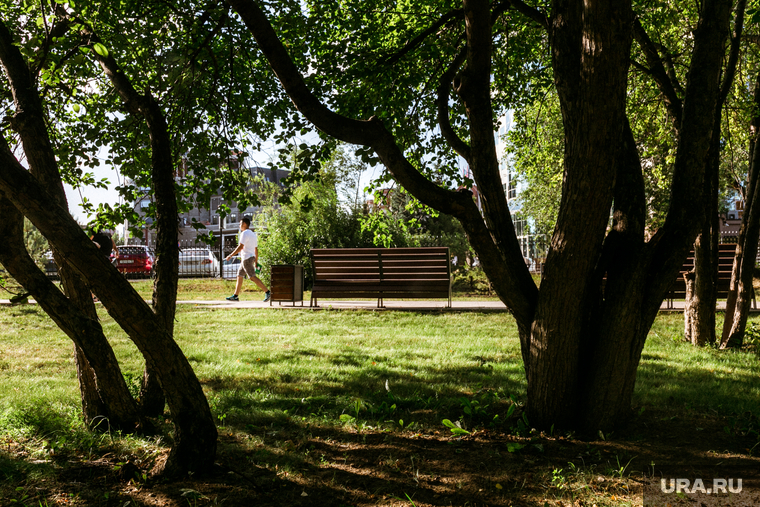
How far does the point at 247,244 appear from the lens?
42.2ft

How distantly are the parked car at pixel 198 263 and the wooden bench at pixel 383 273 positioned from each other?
49.9ft

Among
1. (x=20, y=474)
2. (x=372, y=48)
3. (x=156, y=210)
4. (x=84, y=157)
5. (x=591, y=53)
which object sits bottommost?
(x=20, y=474)

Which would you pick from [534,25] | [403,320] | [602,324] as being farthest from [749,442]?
[403,320]

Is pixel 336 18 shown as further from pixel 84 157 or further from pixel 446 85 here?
pixel 84 157

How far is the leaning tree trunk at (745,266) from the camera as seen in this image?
630cm

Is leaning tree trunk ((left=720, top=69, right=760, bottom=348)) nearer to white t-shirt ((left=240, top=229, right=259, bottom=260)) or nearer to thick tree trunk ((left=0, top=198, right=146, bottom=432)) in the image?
thick tree trunk ((left=0, top=198, right=146, bottom=432))

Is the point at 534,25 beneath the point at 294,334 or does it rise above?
above

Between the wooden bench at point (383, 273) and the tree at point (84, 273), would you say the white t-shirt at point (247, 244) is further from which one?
the tree at point (84, 273)

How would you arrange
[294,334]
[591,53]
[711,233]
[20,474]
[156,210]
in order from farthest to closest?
[294,334] → [711,233] → [156,210] → [591,53] → [20,474]

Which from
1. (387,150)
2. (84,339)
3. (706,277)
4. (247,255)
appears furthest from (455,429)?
(247,255)

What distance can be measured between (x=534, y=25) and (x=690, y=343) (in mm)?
4359

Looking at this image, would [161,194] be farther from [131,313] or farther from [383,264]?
[383,264]

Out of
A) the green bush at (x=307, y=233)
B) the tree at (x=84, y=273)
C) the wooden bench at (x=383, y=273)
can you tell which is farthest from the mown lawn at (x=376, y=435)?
the green bush at (x=307, y=233)

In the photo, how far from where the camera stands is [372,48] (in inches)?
235
